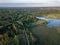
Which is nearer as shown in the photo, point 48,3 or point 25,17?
point 25,17

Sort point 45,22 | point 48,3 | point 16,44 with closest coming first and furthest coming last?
point 16,44
point 45,22
point 48,3

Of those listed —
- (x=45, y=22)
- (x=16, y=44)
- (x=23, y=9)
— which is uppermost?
(x=23, y=9)

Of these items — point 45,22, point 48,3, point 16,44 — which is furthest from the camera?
point 48,3

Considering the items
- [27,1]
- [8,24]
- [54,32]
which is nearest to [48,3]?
[27,1]

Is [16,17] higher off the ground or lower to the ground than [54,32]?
higher

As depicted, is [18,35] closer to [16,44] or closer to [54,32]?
[16,44]

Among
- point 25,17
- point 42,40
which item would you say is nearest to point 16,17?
point 25,17
